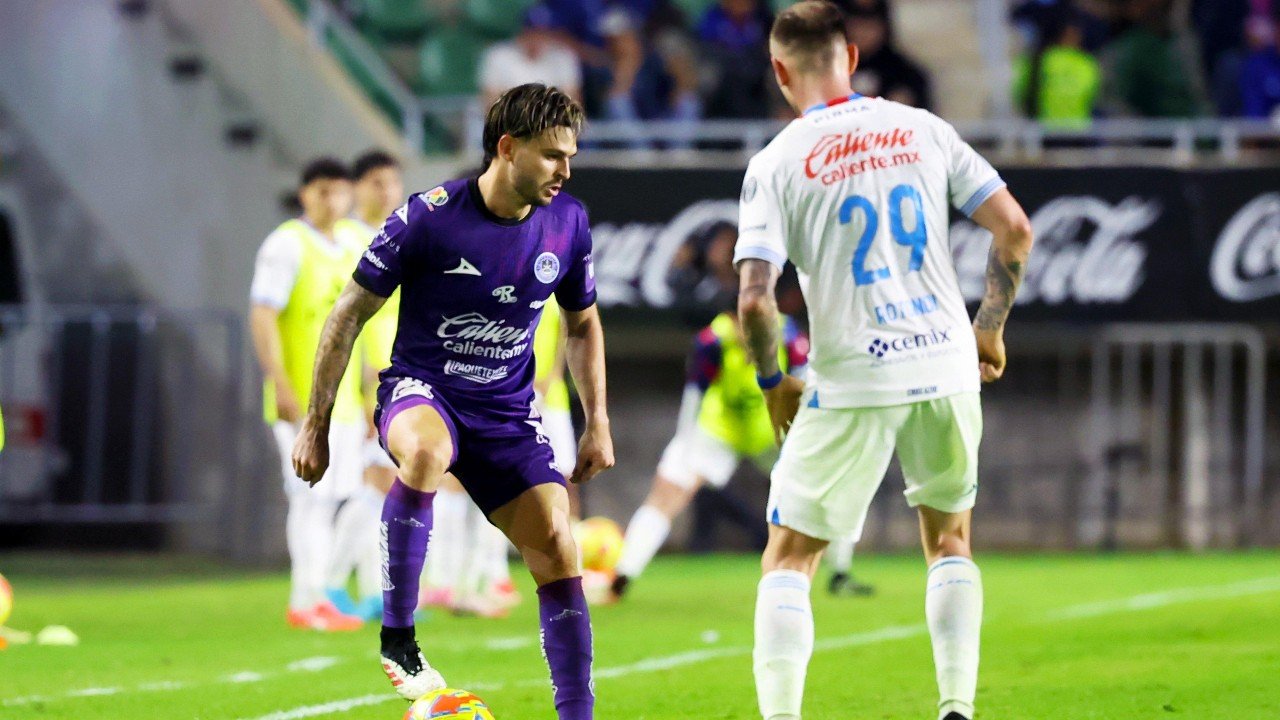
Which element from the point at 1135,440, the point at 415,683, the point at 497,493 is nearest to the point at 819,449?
the point at 497,493

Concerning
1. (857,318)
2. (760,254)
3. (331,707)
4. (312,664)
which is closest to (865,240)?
(857,318)

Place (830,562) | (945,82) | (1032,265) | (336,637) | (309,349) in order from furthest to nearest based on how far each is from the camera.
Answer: (945,82)
(1032,265)
(830,562)
(309,349)
(336,637)

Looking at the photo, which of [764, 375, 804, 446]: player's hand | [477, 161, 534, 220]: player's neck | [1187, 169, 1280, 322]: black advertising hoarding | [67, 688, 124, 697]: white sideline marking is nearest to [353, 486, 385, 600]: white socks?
[67, 688, 124, 697]: white sideline marking

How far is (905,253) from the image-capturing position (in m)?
6.02

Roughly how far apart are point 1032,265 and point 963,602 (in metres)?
10.8

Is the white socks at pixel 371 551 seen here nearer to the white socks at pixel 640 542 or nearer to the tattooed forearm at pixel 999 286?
the white socks at pixel 640 542

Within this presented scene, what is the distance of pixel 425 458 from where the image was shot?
6172 millimetres

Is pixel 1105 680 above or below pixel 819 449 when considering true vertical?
below

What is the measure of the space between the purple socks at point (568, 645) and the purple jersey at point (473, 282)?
66 cm

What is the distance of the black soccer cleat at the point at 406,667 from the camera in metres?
6.20

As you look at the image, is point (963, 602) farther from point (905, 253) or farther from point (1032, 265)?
point (1032, 265)

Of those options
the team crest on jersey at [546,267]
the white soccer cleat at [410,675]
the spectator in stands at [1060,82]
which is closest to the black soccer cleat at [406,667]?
the white soccer cleat at [410,675]

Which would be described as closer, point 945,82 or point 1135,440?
point 1135,440

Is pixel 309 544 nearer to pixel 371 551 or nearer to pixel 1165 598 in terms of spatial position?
pixel 371 551
